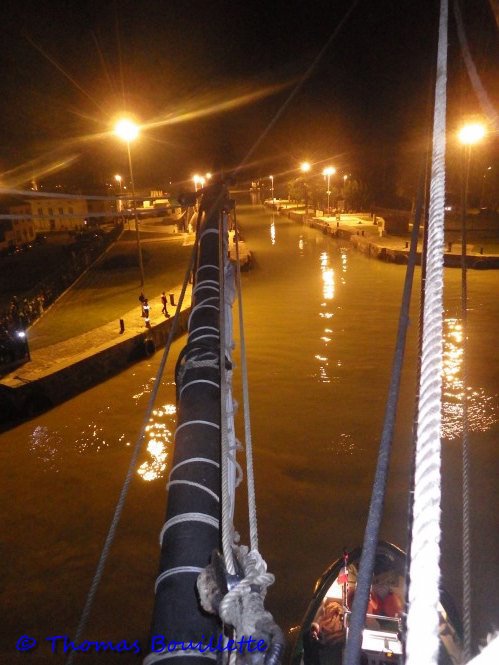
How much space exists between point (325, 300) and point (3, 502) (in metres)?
18.2

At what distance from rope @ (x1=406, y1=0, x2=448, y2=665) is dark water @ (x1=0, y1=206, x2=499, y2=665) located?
7.22m

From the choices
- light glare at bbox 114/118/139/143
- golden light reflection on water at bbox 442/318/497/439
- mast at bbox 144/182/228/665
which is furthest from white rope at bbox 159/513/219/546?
light glare at bbox 114/118/139/143

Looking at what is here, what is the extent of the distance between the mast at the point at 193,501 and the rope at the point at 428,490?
1168mm

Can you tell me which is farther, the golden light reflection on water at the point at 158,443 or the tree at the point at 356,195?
the tree at the point at 356,195

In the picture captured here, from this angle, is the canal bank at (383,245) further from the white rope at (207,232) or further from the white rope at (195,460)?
the white rope at (195,460)

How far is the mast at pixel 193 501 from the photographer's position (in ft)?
7.07

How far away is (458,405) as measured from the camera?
13.3 m

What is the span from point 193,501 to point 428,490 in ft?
5.77

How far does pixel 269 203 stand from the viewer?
311 ft

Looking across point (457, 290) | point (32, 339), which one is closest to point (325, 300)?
point (457, 290)

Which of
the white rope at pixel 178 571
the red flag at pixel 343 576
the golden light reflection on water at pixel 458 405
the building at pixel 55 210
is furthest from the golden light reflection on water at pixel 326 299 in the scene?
the building at pixel 55 210

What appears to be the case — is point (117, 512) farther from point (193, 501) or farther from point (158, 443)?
point (158, 443)

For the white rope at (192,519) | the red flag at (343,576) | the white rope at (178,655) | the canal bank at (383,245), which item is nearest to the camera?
the white rope at (178,655)

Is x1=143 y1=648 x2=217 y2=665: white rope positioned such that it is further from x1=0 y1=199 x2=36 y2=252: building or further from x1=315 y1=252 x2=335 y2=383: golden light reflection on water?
x1=0 y1=199 x2=36 y2=252: building
